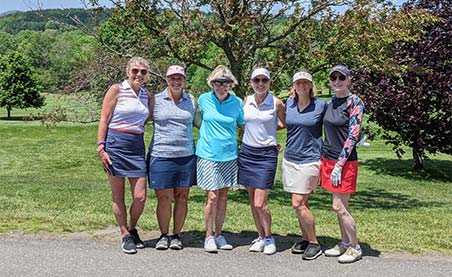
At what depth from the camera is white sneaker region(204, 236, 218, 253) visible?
5.21 m

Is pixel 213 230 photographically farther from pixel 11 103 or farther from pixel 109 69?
pixel 11 103

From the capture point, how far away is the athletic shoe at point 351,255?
193 inches

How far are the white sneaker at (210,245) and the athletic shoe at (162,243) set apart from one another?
0.36 meters

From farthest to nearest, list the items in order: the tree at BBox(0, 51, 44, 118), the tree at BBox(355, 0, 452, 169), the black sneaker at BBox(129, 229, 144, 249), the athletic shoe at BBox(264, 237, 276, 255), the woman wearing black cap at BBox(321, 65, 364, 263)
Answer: the tree at BBox(0, 51, 44, 118) < the tree at BBox(355, 0, 452, 169) < the black sneaker at BBox(129, 229, 144, 249) < the athletic shoe at BBox(264, 237, 276, 255) < the woman wearing black cap at BBox(321, 65, 364, 263)

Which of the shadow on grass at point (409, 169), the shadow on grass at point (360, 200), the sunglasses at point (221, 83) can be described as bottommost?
the shadow on grass at point (409, 169)

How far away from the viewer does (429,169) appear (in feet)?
60.2

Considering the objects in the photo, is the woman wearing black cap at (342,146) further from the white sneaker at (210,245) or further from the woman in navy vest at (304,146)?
the white sneaker at (210,245)

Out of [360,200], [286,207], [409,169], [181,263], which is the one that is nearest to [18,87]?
[409,169]

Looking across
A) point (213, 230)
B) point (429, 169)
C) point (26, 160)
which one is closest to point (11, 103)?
point (26, 160)

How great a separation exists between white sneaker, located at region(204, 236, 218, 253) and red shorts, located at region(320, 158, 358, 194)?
1.15 meters

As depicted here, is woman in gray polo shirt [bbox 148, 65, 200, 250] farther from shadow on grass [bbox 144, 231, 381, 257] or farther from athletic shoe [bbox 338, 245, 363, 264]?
athletic shoe [bbox 338, 245, 363, 264]

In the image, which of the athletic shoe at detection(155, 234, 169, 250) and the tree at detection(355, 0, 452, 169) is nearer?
the athletic shoe at detection(155, 234, 169, 250)

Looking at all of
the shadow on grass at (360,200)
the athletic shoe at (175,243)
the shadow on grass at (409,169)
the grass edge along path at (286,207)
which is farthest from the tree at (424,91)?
the athletic shoe at (175,243)

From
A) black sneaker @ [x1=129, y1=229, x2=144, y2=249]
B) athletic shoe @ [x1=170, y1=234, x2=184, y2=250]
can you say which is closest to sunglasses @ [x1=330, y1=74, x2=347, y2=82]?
athletic shoe @ [x1=170, y1=234, x2=184, y2=250]
